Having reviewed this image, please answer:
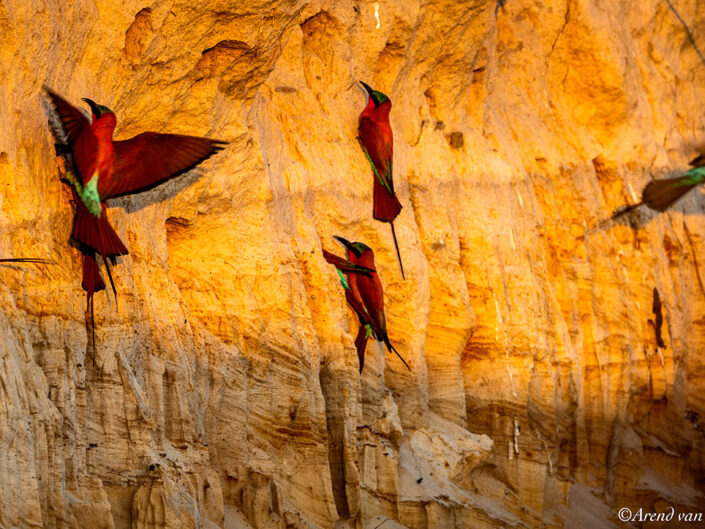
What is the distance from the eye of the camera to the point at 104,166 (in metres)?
8.48

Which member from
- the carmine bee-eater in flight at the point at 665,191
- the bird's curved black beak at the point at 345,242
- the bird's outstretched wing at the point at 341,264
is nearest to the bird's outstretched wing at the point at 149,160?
the bird's outstretched wing at the point at 341,264

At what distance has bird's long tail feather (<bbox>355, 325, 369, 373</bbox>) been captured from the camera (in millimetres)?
11141

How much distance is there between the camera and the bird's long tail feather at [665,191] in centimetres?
1526

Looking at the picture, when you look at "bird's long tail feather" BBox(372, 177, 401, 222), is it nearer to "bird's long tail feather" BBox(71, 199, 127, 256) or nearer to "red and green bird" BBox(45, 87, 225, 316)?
"red and green bird" BBox(45, 87, 225, 316)

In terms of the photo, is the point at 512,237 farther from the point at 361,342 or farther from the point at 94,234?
the point at 94,234

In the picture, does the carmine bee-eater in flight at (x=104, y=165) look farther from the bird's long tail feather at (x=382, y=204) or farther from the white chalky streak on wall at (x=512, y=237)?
the white chalky streak on wall at (x=512, y=237)

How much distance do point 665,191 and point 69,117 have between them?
8.90 metres

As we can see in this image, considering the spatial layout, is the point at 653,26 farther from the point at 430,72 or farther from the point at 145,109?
the point at 145,109

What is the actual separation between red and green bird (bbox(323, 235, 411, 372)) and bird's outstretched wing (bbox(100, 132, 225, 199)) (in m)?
2.53

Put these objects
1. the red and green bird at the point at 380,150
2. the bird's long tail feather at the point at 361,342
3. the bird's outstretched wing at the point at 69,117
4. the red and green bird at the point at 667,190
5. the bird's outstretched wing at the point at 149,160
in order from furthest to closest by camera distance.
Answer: the red and green bird at the point at 667,190, the red and green bird at the point at 380,150, the bird's long tail feather at the point at 361,342, the bird's outstretched wing at the point at 149,160, the bird's outstretched wing at the point at 69,117

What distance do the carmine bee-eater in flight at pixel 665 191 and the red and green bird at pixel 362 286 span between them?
447 centimetres

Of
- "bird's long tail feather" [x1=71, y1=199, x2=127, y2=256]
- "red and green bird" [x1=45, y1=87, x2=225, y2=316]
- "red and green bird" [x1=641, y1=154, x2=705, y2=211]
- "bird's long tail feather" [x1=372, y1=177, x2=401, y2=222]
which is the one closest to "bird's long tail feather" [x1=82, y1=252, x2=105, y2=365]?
"red and green bird" [x1=45, y1=87, x2=225, y2=316]

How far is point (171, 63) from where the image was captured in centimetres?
950

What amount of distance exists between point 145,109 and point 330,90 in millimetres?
2660
